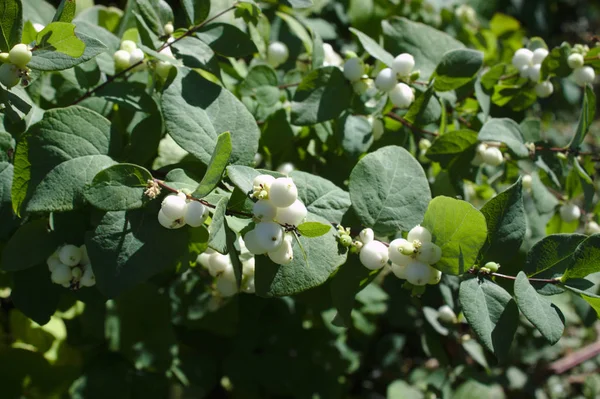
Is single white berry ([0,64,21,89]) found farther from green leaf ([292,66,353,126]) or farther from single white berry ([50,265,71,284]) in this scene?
green leaf ([292,66,353,126])

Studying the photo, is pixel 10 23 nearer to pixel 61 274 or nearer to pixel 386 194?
pixel 61 274

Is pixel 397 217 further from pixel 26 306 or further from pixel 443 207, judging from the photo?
pixel 26 306

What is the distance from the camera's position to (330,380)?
1714 millimetres

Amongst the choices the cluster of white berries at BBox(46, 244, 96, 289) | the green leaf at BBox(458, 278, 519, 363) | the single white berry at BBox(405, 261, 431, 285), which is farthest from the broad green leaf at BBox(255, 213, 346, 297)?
the cluster of white berries at BBox(46, 244, 96, 289)

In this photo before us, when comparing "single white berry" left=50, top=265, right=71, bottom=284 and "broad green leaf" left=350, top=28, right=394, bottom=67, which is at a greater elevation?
"broad green leaf" left=350, top=28, right=394, bottom=67

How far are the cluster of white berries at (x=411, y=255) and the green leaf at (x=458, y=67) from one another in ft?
1.39

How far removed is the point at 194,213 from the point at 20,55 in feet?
1.13

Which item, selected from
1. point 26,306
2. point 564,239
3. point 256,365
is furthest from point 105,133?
point 256,365

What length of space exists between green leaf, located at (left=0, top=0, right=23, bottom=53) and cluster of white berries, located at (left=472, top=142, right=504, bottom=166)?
0.91 m

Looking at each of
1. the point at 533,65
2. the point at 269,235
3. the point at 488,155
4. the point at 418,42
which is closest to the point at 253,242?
the point at 269,235

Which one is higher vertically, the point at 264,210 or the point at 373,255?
the point at 264,210

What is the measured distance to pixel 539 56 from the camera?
126 centimetres

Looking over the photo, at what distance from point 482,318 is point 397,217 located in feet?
0.68

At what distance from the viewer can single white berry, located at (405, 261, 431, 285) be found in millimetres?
851
